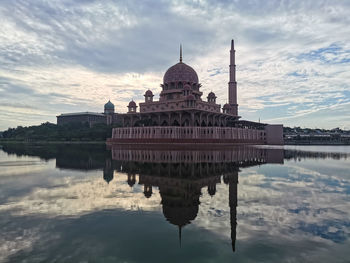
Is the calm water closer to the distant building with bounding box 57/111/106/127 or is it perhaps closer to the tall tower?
the tall tower

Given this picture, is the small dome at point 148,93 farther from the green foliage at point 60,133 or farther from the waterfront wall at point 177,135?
the green foliage at point 60,133

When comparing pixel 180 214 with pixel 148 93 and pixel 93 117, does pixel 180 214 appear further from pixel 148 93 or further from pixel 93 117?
pixel 93 117

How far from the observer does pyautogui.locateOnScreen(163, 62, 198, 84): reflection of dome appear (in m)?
71.1

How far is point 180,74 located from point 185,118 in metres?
15.7

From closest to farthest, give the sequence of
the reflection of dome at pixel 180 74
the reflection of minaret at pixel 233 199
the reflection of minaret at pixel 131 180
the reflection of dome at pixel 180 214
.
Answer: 1. the reflection of minaret at pixel 233 199
2. the reflection of dome at pixel 180 214
3. the reflection of minaret at pixel 131 180
4. the reflection of dome at pixel 180 74

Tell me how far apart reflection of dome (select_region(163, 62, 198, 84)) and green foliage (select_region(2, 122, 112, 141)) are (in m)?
37.5

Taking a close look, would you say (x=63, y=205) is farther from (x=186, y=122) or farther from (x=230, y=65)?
(x=230, y=65)

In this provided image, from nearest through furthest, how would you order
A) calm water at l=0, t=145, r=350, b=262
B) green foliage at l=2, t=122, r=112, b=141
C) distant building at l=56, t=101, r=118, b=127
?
calm water at l=0, t=145, r=350, b=262
green foliage at l=2, t=122, r=112, b=141
distant building at l=56, t=101, r=118, b=127

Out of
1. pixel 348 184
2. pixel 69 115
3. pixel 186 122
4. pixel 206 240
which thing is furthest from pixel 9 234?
pixel 69 115

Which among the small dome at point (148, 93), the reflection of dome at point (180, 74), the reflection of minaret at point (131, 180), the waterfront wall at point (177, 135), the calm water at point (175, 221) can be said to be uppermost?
the reflection of dome at point (180, 74)

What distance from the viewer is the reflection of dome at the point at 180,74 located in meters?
71.1


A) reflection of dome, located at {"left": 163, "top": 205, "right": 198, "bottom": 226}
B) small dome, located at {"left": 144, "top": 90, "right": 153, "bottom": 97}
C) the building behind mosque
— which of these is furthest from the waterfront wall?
reflection of dome, located at {"left": 163, "top": 205, "right": 198, "bottom": 226}

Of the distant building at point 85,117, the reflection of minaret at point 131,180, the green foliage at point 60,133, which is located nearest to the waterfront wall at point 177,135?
the green foliage at point 60,133

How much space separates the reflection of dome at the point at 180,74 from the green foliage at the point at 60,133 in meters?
37.5
